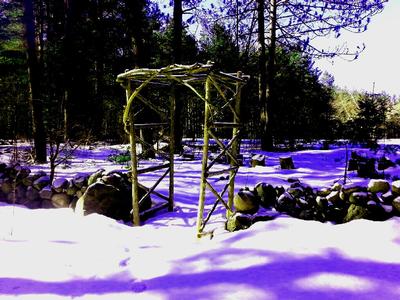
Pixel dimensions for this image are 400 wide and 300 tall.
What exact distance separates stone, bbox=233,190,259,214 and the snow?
503 millimetres

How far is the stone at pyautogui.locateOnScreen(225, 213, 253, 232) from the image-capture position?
4.75 meters

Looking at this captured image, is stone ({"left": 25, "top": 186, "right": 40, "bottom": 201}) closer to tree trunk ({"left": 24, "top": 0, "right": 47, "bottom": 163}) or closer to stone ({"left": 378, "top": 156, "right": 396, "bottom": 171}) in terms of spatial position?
tree trunk ({"left": 24, "top": 0, "right": 47, "bottom": 163})

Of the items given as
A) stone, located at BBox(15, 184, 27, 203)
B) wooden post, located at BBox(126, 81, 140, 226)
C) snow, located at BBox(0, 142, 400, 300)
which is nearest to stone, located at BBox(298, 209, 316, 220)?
snow, located at BBox(0, 142, 400, 300)

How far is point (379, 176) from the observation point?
7676mm

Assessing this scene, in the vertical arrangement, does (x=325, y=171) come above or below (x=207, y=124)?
below

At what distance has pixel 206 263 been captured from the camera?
3186mm

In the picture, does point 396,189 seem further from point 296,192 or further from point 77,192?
point 77,192

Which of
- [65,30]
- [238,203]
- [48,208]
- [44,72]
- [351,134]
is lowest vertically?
[48,208]

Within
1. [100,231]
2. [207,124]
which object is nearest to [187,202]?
[100,231]

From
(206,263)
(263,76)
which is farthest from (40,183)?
(263,76)

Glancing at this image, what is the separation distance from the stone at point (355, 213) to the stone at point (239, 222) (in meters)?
1.43

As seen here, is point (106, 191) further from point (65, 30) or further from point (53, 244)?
point (65, 30)

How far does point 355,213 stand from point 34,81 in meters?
10.1

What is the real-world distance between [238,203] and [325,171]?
4.36m
